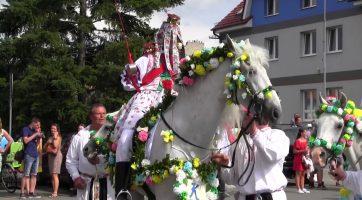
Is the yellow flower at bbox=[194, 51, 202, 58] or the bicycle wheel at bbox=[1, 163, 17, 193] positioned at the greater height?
the yellow flower at bbox=[194, 51, 202, 58]

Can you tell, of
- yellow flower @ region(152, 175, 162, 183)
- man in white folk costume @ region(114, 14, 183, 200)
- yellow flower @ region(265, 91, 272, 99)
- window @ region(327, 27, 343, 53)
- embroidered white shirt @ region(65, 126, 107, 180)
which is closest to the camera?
yellow flower @ region(265, 91, 272, 99)

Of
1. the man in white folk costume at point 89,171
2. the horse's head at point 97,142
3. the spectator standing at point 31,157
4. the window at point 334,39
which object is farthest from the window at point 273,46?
the horse's head at point 97,142

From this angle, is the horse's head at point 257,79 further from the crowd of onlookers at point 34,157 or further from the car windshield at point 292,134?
the car windshield at point 292,134

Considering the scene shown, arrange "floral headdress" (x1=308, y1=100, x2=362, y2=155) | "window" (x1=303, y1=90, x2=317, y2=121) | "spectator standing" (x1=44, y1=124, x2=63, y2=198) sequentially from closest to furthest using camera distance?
1. "floral headdress" (x1=308, y1=100, x2=362, y2=155)
2. "spectator standing" (x1=44, y1=124, x2=63, y2=198)
3. "window" (x1=303, y1=90, x2=317, y2=121)

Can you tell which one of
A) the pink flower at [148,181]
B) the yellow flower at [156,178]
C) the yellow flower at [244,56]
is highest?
the yellow flower at [244,56]

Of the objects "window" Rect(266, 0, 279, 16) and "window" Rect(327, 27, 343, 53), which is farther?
"window" Rect(266, 0, 279, 16)

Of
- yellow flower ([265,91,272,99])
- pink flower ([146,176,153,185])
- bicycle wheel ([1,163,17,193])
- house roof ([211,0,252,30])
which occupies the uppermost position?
house roof ([211,0,252,30])

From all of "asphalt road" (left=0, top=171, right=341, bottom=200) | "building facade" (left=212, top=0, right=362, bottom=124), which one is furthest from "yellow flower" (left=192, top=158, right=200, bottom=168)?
"building facade" (left=212, top=0, right=362, bottom=124)

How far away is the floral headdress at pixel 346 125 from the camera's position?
17.3ft

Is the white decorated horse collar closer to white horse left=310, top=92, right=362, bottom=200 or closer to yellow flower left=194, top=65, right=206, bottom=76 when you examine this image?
yellow flower left=194, top=65, right=206, bottom=76

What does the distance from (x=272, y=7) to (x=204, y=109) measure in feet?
92.0

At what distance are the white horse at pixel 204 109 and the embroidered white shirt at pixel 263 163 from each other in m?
0.50

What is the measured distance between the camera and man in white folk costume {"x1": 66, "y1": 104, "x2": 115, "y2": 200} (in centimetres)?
729

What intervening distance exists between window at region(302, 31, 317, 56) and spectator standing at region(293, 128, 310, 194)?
14158mm
